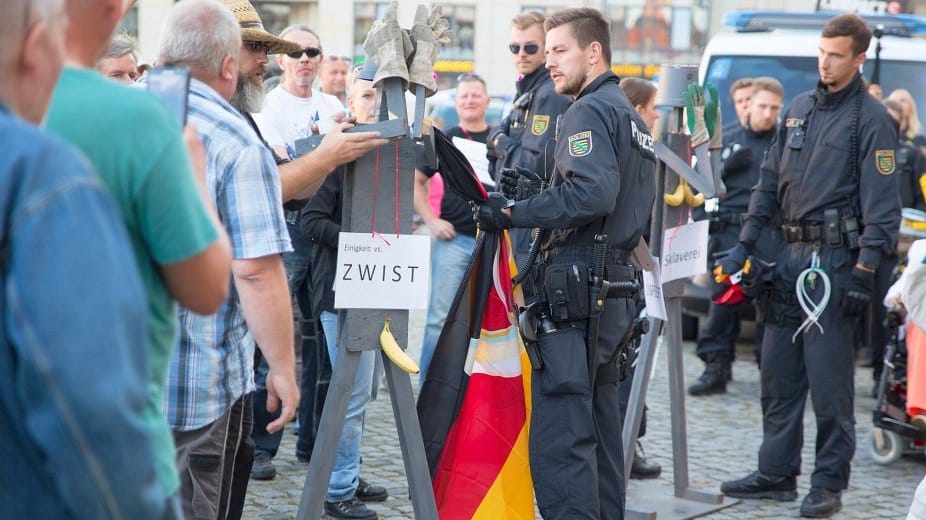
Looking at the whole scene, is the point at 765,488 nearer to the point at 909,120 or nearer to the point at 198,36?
the point at 198,36

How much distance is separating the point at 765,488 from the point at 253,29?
351cm

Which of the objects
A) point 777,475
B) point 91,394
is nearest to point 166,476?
point 91,394

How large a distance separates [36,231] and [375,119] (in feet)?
8.43

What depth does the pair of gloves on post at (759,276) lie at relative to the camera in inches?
226

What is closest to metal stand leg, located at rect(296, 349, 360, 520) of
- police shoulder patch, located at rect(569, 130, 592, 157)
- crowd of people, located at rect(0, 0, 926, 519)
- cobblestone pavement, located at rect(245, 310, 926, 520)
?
crowd of people, located at rect(0, 0, 926, 519)

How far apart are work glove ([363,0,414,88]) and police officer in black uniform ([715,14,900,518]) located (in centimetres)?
266

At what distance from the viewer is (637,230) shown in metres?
4.63

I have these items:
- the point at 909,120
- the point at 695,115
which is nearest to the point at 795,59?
the point at 909,120

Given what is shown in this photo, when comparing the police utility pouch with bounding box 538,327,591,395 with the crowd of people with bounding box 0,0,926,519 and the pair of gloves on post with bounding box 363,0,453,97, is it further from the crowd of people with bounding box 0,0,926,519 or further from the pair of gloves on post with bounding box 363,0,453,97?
the pair of gloves on post with bounding box 363,0,453,97

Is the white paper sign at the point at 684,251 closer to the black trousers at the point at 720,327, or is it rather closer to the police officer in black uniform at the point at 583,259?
the police officer in black uniform at the point at 583,259

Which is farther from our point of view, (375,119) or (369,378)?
(369,378)

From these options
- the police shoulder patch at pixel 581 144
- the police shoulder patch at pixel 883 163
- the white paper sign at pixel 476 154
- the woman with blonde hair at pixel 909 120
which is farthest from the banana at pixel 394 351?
the woman with blonde hair at pixel 909 120

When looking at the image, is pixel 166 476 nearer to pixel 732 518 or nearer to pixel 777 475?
pixel 732 518

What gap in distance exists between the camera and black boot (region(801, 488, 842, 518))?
18.7 feet
